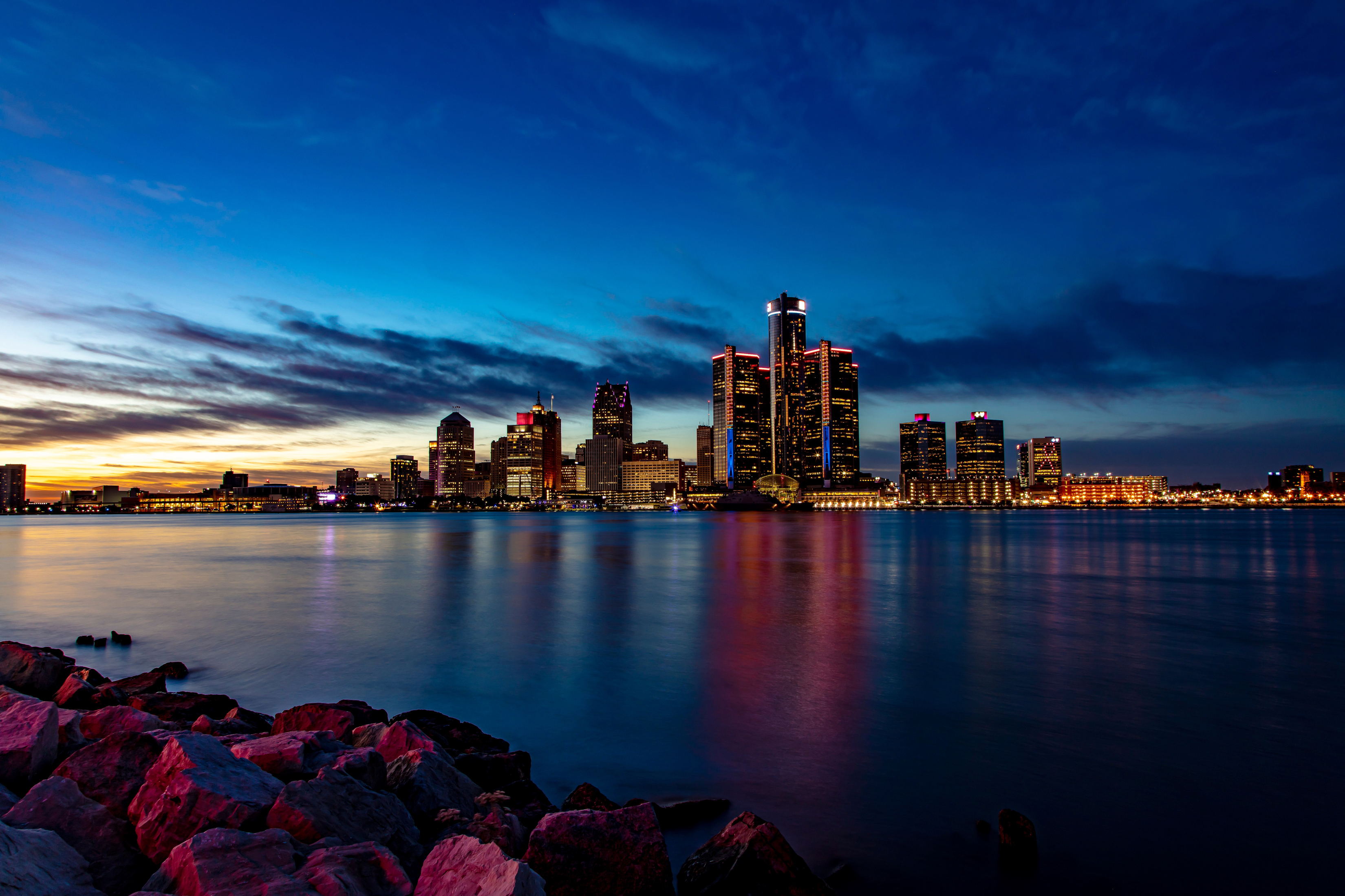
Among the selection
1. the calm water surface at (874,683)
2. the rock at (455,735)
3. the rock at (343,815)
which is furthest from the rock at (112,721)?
the calm water surface at (874,683)

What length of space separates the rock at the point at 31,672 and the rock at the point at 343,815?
8682 millimetres

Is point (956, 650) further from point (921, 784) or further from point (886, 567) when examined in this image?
point (886, 567)

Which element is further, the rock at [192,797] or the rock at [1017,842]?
the rock at [1017,842]

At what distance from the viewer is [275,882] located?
4422 mm

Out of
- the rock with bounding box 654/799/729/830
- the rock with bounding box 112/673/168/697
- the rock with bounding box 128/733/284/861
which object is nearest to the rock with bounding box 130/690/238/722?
the rock with bounding box 112/673/168/697

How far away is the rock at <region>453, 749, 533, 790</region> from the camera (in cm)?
818

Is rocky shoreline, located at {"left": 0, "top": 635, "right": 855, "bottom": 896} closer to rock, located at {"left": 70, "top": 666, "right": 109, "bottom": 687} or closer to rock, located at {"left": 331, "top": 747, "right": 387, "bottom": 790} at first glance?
rock, located at {"left": 331, "top": 747, "right": 387, "bottom": 790}

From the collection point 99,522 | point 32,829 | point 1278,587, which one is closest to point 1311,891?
point 32,829

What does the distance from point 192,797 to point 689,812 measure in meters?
4.70

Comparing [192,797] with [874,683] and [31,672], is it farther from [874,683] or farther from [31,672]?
[874,683]

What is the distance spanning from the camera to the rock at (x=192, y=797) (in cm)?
531

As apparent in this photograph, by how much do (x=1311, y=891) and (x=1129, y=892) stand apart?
5.24 feet

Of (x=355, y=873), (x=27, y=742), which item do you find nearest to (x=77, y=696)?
(x=27, y=742)

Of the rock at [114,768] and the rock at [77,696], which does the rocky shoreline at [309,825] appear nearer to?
the rock at [114,768]
